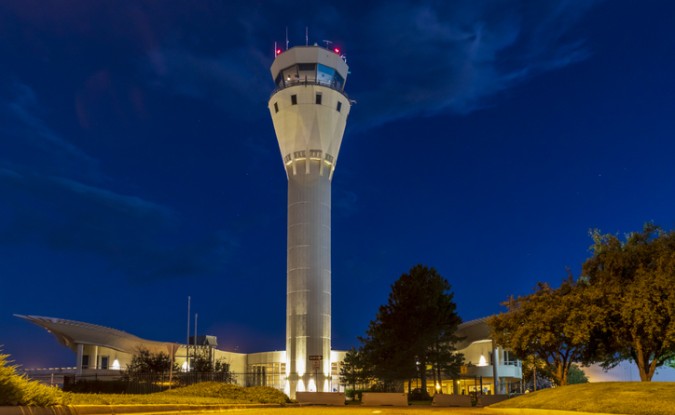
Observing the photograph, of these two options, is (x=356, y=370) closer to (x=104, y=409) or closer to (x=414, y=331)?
(x=414, y=331)

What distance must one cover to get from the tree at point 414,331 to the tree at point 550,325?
1654cm

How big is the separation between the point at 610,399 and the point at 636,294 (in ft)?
33.4

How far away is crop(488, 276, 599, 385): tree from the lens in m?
32.3

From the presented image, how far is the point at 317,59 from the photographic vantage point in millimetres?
76500

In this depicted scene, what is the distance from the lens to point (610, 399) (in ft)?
69.1

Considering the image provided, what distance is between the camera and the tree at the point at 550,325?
32.3 meters

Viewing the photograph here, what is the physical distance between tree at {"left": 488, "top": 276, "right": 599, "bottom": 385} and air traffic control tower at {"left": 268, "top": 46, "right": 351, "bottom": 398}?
3554 cm

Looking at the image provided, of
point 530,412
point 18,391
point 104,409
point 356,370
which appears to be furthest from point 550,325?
point 356,370

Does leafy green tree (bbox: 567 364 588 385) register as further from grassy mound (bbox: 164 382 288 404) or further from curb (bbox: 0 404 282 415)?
curb (bbox: 0 404 282 415)

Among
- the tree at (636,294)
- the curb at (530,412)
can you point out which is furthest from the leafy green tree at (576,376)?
the curb at (530,412)

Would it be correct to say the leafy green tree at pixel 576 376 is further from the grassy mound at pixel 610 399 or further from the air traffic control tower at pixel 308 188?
the grassy mound at pixel 610 399

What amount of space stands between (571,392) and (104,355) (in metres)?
70.0

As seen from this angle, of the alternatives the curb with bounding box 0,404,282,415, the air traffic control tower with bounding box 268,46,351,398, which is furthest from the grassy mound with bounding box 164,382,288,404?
the air traffic control tower with bounding box 268,46,351,398

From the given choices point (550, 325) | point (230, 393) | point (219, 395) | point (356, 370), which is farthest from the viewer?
point (356, 370)
